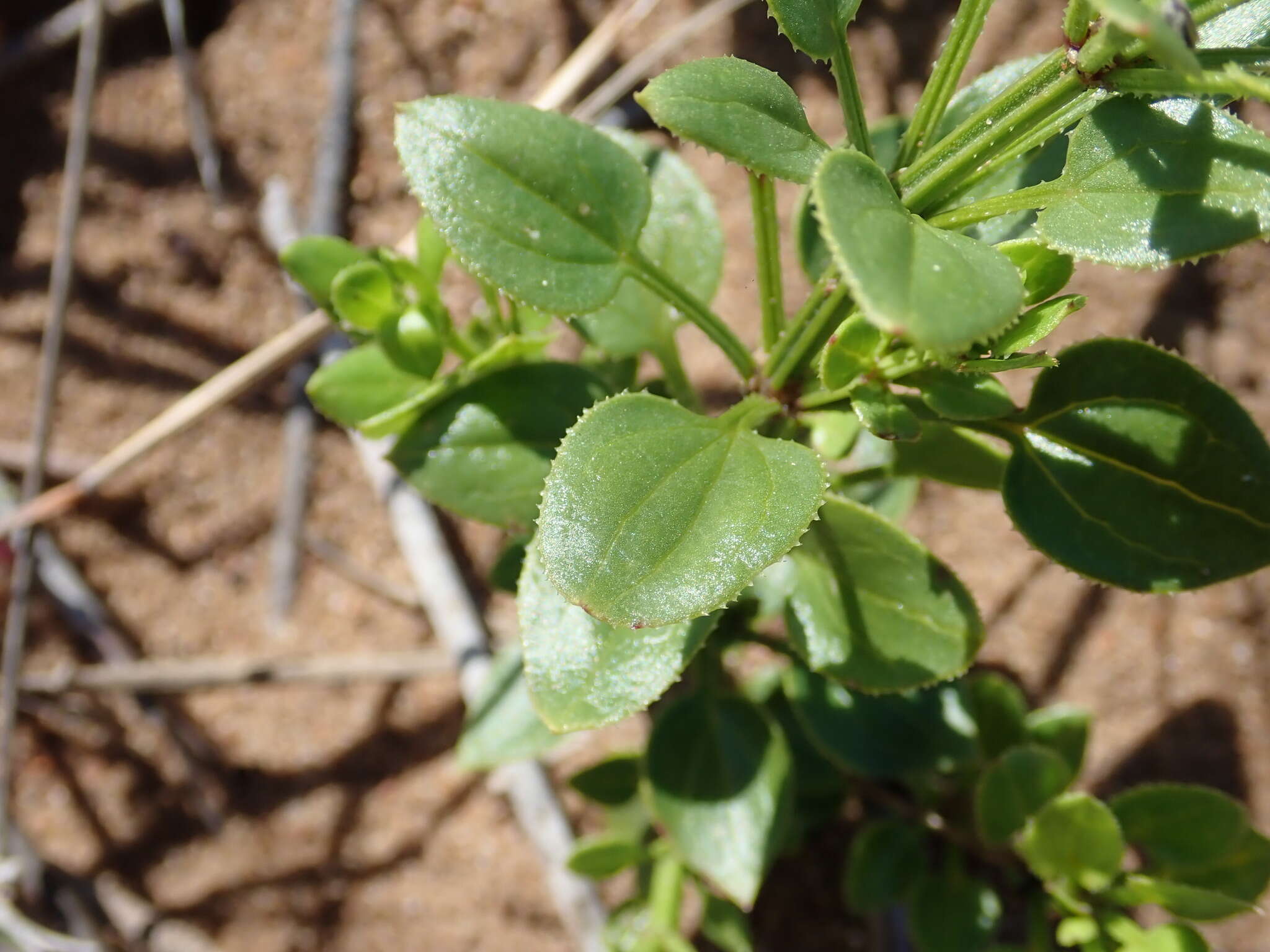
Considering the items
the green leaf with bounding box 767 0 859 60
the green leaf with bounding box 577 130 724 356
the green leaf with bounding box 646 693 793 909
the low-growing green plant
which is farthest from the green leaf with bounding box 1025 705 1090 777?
the green leaf with bounding box 767 0 859 60

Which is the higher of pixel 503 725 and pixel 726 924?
pixel 503 725

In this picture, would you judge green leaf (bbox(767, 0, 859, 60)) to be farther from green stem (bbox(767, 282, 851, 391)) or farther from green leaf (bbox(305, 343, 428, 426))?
green leaf (bbox(305, 343, 428, 426))

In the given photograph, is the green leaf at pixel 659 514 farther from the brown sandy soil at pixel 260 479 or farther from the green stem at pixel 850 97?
the brown sandy soil at pixel 260 479

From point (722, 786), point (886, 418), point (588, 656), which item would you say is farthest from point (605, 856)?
point (886, 418)

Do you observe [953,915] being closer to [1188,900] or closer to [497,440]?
[1188,900]

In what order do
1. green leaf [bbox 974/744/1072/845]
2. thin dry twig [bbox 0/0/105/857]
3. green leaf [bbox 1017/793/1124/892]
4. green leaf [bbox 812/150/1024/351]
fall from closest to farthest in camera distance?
green leaf [bbox 812/150/1024/351]
green leaf [bbox 1017/793/1124/892]
green leaf [bbox 974/744/1072/845]
thin dry twig [bbox 0/0/105/857]

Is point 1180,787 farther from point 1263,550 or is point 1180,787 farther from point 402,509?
point 402,509
